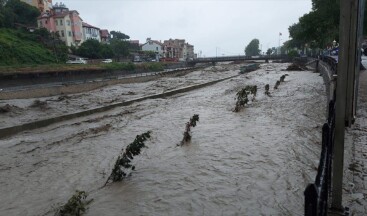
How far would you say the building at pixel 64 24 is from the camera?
2731 inches

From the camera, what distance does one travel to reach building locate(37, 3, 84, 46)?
69375 mm

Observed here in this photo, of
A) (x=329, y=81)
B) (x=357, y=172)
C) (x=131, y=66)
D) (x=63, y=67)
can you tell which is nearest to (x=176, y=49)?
(x=131, y=66)

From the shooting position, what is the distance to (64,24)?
70188mm

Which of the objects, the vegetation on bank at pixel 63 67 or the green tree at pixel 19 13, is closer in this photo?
the vegetation on bank at pixel 63 67

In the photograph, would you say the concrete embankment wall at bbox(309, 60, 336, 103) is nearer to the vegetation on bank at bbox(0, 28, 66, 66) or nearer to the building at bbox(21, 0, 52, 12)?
the vegetation on bank at bbox(0, 28, 66, 66)

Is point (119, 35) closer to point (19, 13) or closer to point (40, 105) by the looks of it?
point (19, 13)

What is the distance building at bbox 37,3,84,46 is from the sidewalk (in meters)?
70.6

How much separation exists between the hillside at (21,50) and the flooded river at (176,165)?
109 ft

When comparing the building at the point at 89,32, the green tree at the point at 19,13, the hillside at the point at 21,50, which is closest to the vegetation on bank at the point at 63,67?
the hillside at the point at 21,50

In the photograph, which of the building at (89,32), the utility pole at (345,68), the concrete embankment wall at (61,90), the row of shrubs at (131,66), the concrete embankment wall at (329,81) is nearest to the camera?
the utility pole at (345,68)

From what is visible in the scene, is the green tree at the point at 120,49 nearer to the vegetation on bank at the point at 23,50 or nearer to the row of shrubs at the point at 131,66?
the row of shrubs at the point at 131,66

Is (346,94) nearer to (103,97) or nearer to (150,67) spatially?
(103,97)

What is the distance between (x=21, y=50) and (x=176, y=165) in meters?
45.6

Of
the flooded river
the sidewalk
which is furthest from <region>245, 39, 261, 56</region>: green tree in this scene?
the sidewalk
